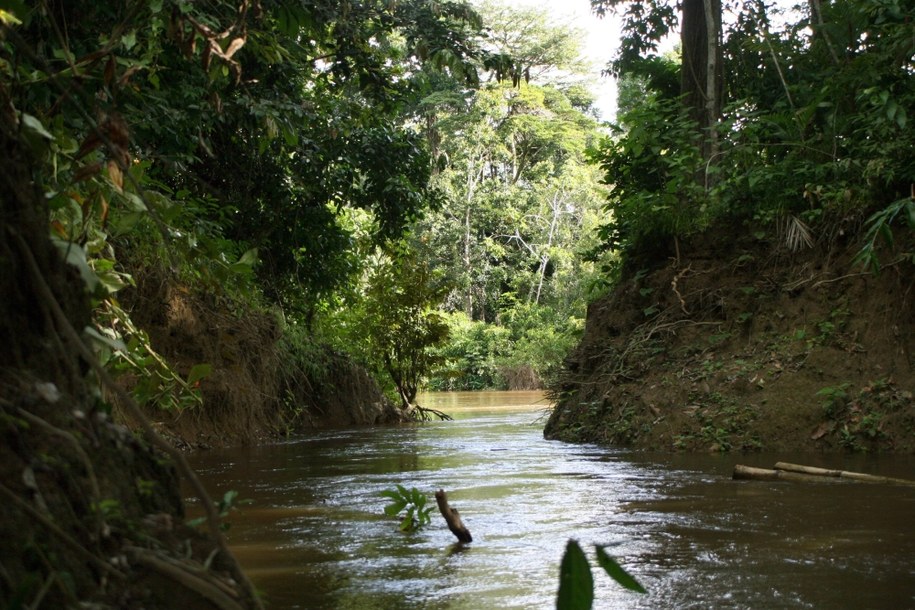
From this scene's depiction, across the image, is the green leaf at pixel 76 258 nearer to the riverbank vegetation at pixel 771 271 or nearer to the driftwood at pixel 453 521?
the driftwood at pixel 453 521

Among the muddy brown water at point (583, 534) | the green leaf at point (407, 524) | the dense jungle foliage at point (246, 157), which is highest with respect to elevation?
the dense jungle foliage at point (246, 157)

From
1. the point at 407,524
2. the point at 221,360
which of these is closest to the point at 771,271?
the point at 221,360

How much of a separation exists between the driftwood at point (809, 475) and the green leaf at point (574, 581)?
14.5 ft

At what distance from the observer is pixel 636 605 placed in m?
2.89

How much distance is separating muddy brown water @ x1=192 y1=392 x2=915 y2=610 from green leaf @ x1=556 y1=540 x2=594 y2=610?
4.71ft

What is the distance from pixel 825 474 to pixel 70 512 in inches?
190

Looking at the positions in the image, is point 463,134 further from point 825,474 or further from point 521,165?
point 825,474

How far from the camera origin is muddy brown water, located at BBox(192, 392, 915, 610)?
9.99 ft

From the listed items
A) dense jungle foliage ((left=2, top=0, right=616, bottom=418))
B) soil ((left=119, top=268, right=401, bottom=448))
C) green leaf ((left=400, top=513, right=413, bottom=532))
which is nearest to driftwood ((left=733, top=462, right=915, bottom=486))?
green leaf ((left=400, top=513, right=413, bottom=532))

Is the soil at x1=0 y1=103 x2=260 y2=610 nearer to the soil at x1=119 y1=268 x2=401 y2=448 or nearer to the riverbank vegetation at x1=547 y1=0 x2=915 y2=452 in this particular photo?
the soil at x1=119 y1=268 x2=401 y2=448

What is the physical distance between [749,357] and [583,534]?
5123 mm

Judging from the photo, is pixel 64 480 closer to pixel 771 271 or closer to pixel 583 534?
pixel 583 534

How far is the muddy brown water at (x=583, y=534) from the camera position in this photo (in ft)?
9.99

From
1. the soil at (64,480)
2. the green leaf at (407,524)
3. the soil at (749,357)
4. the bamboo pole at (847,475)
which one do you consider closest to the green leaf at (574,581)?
the soil at (64,480)
